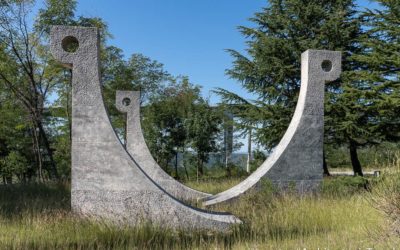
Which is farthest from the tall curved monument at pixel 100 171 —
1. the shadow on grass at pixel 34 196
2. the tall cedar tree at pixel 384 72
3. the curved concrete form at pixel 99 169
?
the tall cedar tree at pixel 384 72

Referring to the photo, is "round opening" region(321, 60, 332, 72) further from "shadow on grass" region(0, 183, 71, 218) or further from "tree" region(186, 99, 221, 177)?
"tree" region(186, 99, 221, 177)

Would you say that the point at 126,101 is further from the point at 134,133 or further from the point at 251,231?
the point at 251,231

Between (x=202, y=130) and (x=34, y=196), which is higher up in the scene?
(x=202, y=130)

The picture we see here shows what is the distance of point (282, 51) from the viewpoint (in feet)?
52.4

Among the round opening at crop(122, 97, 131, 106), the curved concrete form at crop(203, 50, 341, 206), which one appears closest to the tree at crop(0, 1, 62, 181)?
the round opening at crop(122, 97, 131, 106)

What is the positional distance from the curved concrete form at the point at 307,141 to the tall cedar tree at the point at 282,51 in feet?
27.4

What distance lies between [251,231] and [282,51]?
42.6 ft

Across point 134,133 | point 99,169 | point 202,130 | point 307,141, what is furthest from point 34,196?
point 202,130

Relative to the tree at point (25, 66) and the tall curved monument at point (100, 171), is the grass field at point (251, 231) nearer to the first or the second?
the tall curved monument at point (100, 171)

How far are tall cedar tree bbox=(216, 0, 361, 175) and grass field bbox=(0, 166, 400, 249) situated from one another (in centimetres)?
1000

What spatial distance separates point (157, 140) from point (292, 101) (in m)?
6.64

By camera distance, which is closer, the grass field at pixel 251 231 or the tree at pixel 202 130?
the grass field at pixel 251 231

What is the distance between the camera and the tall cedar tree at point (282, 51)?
15070mm

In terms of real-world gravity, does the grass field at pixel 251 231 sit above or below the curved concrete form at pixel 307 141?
below
